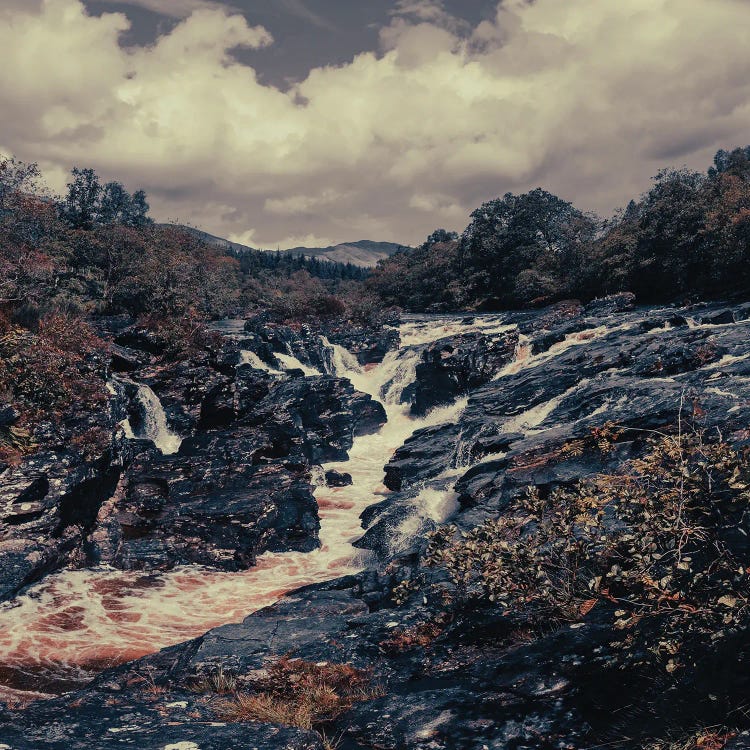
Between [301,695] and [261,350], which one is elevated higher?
[261,350]

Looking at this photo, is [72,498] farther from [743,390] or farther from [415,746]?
[743,390]

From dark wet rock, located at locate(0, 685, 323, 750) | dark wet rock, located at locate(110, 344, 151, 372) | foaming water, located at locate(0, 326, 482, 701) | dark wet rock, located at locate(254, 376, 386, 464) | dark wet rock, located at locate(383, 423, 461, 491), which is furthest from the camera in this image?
dark wet rock, located at locate(110, 344, 151, 372)

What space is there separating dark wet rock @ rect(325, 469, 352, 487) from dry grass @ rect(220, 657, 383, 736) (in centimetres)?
1471

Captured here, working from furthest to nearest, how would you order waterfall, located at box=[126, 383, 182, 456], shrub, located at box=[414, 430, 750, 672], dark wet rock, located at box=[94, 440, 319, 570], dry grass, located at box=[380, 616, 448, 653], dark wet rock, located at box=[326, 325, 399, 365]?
dark wet rock, located at box=[326, 325, 399, 365], waterfall, located at box=[126, 383, 182, 456], dark wet rock, located at box=[94, 440, 319, 570], dry grass, located at box=[380, 616, 448, 653], shrub, located at box=[414, 430, 750, 672]

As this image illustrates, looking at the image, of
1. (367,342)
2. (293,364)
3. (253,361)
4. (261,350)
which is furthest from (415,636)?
(367,342)

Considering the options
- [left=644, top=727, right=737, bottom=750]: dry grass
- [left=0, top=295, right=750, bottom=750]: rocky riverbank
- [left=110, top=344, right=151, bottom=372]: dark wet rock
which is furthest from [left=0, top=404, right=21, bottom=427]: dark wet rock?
[left=644, top=727, right=737, bottom=750]: dry grass

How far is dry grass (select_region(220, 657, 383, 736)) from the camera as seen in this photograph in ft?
18.9

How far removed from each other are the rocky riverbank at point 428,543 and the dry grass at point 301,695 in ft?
0.12

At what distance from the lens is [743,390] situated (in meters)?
13.6

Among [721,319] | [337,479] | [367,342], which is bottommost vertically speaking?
[337,479]

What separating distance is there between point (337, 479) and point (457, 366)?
11.5 metres

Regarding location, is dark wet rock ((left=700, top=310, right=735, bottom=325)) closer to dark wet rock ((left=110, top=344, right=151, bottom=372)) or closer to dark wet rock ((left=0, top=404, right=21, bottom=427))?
dark wet rock ((left=110, top=344, right=151, bottom=372))

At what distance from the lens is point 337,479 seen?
22281 millimetres

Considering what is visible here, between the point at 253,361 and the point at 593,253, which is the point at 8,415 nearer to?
the point at 253,361
